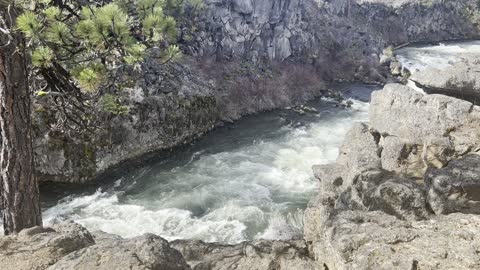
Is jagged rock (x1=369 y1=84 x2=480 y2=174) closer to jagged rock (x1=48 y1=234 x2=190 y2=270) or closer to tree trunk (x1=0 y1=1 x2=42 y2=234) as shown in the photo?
jagged rock (x1=48 y1=234 x2=190 y2=270)

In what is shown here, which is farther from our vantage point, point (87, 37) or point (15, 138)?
point (15, 138)

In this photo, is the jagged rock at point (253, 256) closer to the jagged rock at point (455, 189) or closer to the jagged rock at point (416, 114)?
the jagged rock at point (455, 189)

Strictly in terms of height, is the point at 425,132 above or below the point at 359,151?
above

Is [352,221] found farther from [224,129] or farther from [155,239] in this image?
[224,129]

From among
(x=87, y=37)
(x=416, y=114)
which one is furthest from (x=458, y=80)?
(x=87, y=37)

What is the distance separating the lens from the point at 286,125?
32.8m

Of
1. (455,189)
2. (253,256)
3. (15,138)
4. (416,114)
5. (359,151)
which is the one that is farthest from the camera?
(416,114)

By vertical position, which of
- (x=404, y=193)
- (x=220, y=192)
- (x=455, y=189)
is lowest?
(x=220, y=192)

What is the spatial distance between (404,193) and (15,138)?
8.78m

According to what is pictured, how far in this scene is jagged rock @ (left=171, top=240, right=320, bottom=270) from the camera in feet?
23.8

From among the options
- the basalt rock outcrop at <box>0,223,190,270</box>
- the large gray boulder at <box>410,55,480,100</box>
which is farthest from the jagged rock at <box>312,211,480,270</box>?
the large gray boulder at <box>410,55,480,100</box>

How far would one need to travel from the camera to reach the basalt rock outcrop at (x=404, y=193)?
19.1 feet

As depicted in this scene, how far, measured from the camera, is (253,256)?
24.8 ft

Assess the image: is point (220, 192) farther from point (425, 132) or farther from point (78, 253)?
point (78, 253)
